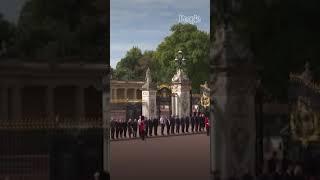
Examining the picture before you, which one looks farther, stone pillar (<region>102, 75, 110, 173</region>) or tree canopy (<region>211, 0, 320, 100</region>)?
tree canopy (<region>211, 0, 320, 100</region>)

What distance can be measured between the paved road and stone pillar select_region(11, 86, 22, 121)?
420cm

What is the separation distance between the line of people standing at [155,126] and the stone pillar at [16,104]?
1498cm

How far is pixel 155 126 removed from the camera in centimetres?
2947

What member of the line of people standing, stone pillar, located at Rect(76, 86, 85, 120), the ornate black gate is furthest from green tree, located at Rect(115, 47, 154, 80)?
stone pillar, located at Rect(76, 86, 85, 120)

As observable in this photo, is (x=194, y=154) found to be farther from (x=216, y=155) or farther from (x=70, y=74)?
(x=70, y=74)

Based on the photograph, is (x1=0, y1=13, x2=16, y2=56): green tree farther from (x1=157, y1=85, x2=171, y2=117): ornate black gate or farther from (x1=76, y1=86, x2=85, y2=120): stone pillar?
(x1=157, y1=85, x2=171, y2=117): ornate black gate

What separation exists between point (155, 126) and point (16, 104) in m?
17.8

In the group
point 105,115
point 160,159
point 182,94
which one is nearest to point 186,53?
point 182,94

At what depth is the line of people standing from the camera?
2845 cm

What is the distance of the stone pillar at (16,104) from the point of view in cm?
1188

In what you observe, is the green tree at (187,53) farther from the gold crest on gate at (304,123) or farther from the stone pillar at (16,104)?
the stone pillar at (16,104)

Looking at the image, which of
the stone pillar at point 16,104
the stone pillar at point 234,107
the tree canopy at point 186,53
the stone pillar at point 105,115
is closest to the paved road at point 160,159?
the stone pillar at point 234,107

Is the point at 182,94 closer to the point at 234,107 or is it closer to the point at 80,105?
the point at 234,107

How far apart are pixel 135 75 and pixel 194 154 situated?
2076 inches
